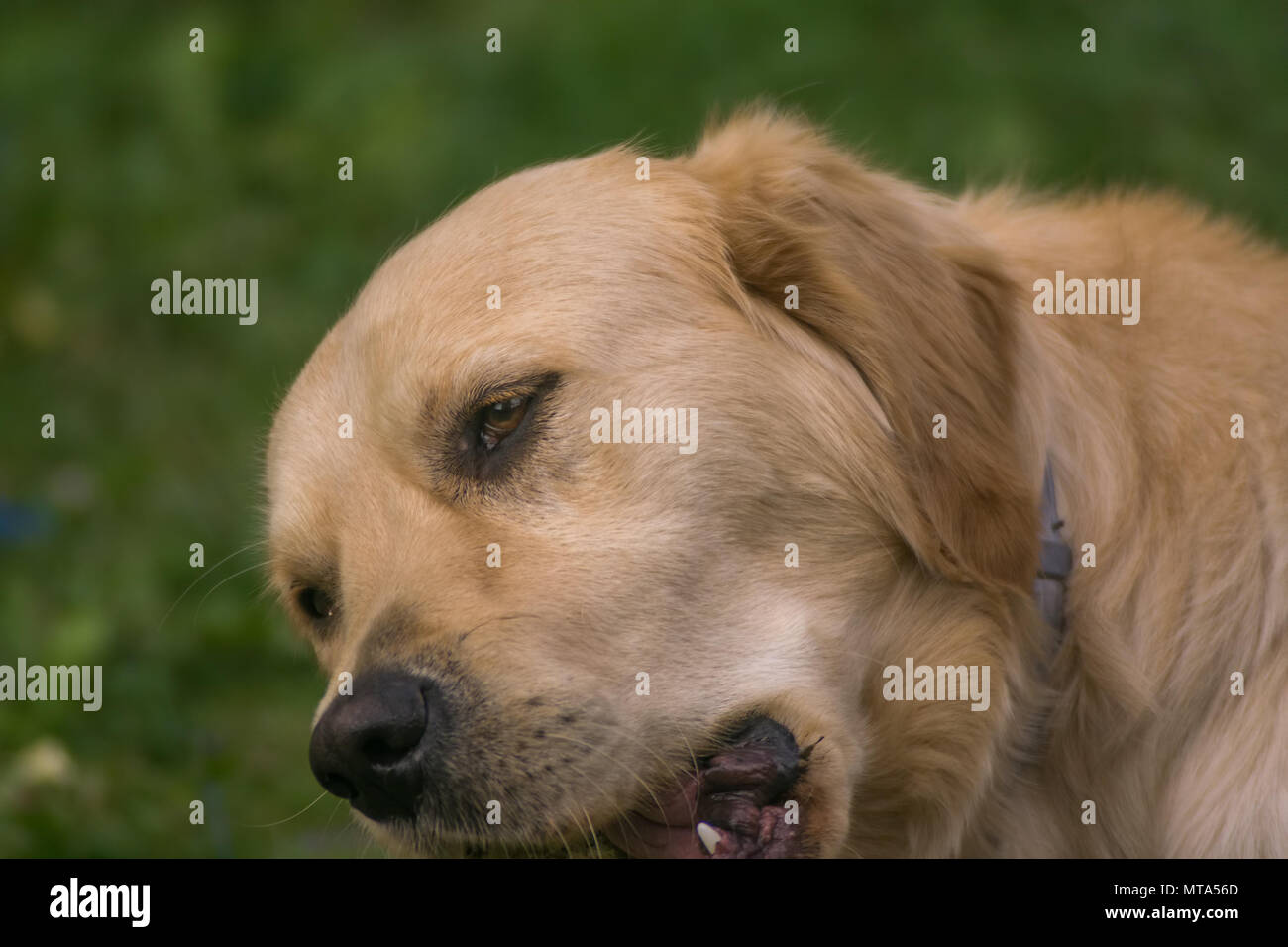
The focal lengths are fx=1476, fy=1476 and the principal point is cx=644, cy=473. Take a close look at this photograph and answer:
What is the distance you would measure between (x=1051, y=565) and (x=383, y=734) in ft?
4.79

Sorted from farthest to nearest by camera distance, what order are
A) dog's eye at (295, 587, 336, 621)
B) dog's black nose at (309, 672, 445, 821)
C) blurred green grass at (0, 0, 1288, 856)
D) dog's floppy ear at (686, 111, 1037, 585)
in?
blurred green grass at (0, 0, 1288, 856)
dog's eye at (295, 587, 336, 621)
dog's floppy ear at (686, 111, 1037, 585)
dog's black nose at (309, 672, 445, 821)

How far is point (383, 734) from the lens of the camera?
285cm

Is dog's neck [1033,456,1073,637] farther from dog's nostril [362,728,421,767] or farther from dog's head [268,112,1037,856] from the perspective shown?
dog's nostril [362,728,421,767]

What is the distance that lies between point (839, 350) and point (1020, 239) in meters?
0.73

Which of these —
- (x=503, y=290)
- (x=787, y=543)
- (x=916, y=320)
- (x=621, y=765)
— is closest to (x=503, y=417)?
(x=503, y=290)

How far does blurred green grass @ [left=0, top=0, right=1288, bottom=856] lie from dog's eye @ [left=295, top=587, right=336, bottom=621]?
2692 mm

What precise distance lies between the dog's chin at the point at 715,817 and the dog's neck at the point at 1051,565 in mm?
627

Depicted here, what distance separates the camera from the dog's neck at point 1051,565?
318 centimetres

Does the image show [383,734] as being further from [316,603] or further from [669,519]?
[316,603]

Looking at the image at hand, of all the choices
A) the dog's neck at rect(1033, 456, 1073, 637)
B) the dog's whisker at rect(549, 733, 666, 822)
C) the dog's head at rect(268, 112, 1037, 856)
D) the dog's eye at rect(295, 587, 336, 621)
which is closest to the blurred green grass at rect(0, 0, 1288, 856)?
the dog's eye at rect(295, 587, 336, 621)

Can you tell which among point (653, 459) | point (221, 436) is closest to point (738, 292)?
point (653, 459)

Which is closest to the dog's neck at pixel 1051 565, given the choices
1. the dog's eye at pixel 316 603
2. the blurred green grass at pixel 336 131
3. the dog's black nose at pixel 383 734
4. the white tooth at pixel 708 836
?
the white tooth at pixel 708 836

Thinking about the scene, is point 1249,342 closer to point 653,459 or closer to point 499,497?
point 653,459

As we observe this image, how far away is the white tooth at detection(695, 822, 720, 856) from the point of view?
9.93 feet
